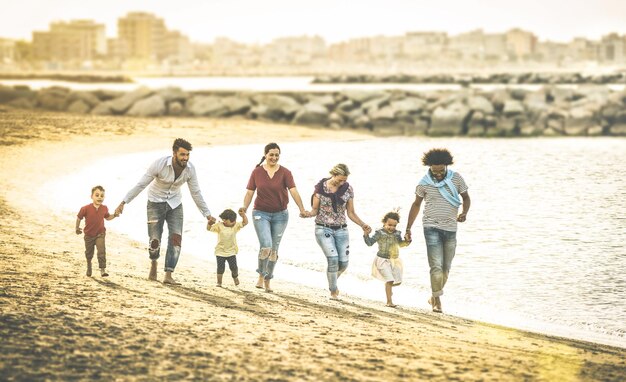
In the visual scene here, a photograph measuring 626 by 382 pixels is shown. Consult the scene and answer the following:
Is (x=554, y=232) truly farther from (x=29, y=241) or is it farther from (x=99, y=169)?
(x=99, y=169)

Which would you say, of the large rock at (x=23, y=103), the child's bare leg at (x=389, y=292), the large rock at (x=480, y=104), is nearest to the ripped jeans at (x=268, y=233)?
the child's bare leg at (x=389, y=292)

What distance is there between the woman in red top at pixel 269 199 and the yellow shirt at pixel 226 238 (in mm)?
214

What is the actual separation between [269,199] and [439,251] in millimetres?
1722

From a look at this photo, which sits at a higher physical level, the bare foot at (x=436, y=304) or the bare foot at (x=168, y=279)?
the bare foot at (x=168, y=279)

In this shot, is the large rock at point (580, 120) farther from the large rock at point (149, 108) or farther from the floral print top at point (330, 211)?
the floral print top at point (330, 211)

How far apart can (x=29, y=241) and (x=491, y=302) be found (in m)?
5.37

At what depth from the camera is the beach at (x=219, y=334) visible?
619 centimetres

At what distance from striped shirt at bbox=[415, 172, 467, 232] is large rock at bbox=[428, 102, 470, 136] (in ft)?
95.0

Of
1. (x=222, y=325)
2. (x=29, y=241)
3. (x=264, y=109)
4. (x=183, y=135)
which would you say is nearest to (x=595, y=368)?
(x=222, y=325)

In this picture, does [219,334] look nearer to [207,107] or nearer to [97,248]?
[97,248]

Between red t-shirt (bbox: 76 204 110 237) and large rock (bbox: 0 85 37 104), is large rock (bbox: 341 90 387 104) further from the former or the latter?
red t-shirt (bbox: 76 204 110 237)

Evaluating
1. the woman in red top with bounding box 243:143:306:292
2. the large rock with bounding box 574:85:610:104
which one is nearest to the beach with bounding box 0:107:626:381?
the woman in red top with bounding box 243:143:306:292

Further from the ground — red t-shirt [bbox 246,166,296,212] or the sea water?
red t-shirt [bbox 246,166,296,212]

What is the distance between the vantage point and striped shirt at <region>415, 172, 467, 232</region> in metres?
9.38
